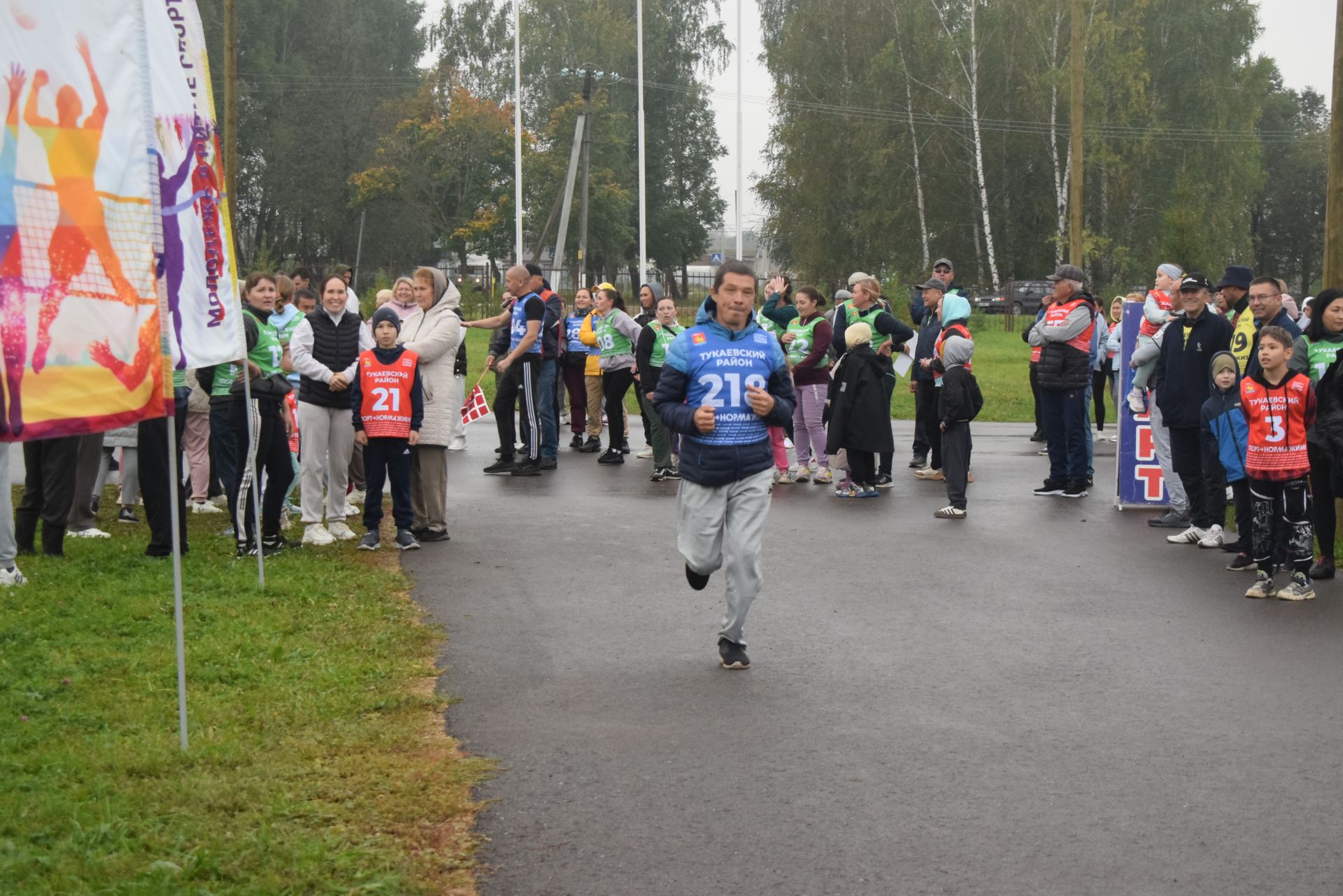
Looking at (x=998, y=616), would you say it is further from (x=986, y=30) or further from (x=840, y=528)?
(x=986, y=30)

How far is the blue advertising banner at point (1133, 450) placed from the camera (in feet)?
43.0

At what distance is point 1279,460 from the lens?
931cm

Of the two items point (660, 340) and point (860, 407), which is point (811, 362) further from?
point (660, 340)

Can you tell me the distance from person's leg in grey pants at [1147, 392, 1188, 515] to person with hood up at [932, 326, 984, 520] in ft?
4.69

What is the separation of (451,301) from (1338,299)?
20.4 feet

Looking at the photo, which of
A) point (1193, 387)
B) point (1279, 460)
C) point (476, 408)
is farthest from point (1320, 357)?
point (476, 408)

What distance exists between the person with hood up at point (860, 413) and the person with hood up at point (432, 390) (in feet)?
13.3

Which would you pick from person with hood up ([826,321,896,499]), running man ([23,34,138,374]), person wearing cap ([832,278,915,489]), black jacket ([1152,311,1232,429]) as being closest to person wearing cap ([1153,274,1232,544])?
black jacket ([1152,311,1232,429])

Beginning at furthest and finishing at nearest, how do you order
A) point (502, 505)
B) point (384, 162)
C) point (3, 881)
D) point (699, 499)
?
point (384, 162) → point (502, 505) → point (699, 499) → point (3, 881)

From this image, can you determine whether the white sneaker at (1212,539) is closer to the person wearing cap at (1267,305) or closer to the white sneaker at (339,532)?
the person wearing cap at (1267,305)

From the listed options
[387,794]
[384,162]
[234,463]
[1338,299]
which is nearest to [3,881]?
[387,794]

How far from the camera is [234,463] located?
10812mm

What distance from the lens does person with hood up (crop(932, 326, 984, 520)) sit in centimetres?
1302

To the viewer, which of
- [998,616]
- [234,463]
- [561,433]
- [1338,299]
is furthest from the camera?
[561,433]
